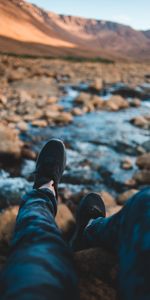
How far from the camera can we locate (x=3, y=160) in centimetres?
322

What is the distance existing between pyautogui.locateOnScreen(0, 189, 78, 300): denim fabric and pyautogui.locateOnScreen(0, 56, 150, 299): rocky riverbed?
256 mm

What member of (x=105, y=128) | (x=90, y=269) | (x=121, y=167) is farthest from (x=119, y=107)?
(x=90, y=269)

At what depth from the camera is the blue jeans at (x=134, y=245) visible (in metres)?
0.79

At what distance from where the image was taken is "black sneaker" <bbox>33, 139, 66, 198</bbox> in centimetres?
175

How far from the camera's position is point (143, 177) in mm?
3082

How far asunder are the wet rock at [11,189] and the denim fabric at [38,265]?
1460 millimetres

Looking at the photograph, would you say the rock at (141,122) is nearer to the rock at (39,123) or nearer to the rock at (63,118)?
the rock at (63,118)

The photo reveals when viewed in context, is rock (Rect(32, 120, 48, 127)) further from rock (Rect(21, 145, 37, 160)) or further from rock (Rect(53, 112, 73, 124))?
rock (Rect(21, 145, 37, 160))

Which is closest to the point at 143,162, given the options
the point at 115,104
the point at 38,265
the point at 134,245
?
the point at 134,245

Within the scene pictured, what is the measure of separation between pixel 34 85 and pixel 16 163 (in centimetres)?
476

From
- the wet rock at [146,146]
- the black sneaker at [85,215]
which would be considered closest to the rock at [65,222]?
the black sneaker at [85,215]

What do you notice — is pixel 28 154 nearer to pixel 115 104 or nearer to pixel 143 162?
pixel 143 162

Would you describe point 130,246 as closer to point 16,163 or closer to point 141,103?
point 16,163

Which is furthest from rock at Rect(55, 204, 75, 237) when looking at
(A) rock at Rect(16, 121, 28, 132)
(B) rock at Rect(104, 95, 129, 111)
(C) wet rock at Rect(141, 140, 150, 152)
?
(B) rock at Rect(104, 95, 129, 111)
